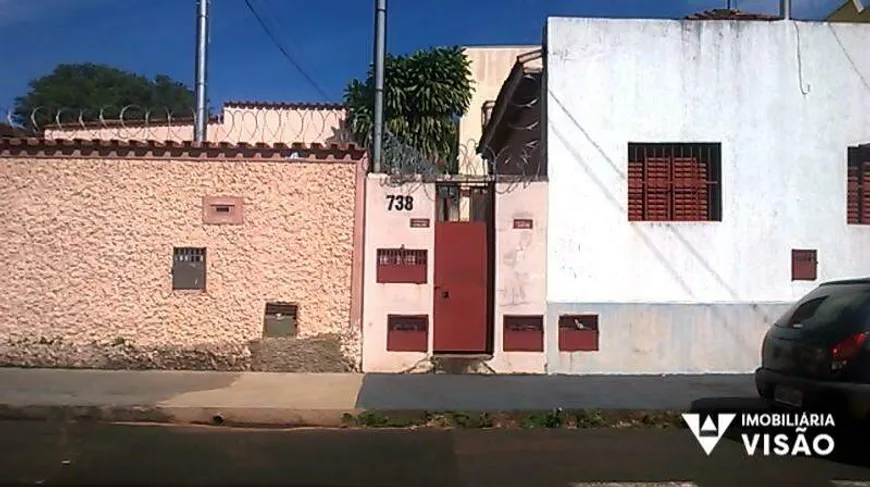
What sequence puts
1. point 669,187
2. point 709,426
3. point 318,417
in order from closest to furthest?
point 709,426 < point 318,417 < point 669,187

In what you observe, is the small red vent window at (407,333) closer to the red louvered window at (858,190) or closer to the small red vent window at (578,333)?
the small red vent window at (578,333)

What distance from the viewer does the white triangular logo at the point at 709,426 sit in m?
7.81

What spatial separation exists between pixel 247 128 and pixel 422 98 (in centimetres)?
1120

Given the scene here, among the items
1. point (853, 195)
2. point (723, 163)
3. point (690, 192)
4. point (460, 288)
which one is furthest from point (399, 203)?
point (853, 195)

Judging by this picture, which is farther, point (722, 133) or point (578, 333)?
point (722, 133)

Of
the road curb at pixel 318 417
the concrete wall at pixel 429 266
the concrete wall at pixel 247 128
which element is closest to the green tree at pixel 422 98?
the concrete wall at pixel 247 128

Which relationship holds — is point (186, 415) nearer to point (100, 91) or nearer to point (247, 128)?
point (247, 128)

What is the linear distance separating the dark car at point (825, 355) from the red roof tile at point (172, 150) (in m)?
5.86

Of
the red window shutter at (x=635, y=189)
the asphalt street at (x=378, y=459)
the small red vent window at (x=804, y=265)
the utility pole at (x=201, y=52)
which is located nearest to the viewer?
the asphalt street at (x=378, y=459)

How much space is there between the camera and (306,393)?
31.6 ft

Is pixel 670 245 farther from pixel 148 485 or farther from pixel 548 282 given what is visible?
pixel 148 485

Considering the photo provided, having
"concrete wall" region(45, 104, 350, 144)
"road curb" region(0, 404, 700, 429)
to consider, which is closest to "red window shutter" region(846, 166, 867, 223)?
"road curb" region(0, 404, 700, 429)

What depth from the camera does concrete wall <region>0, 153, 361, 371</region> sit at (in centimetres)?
1122

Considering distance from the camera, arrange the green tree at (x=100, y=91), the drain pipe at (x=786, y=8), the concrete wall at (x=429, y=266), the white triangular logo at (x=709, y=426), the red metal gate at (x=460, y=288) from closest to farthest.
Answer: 1. the white triangular logo at (x=709, y=426)
2. the concrete wall at (x=429, y=266)
3. the red metal gate at (x=460, y=288)
4. the drain pipe at (x=786, y=8)
5. the green tree at (x=100, y=91)
